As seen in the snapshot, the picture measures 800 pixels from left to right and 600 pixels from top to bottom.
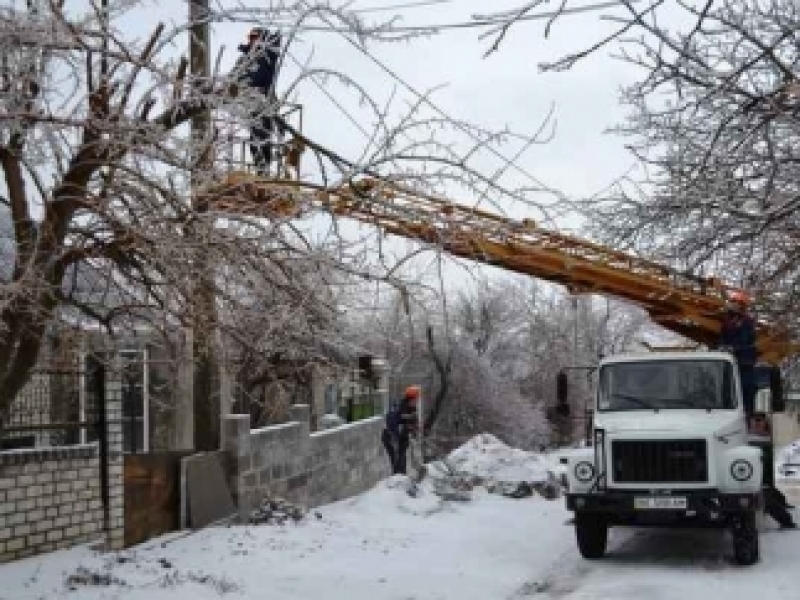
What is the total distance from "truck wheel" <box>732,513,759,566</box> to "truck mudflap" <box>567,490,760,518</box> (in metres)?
0.13

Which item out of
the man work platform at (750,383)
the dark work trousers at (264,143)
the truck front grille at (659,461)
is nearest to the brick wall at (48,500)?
the dark work trousers at (264,143)

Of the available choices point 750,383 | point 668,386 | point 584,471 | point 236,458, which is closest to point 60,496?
point 236,458

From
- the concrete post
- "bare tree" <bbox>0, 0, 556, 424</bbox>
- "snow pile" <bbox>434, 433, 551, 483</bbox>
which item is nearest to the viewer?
"bare tree" <bbox>0, 0, 556, 424</bbox>

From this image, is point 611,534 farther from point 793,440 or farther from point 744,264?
point 793,440

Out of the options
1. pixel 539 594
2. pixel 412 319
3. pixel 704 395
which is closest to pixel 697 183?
pixel 412 319

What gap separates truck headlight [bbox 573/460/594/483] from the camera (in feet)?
40.1

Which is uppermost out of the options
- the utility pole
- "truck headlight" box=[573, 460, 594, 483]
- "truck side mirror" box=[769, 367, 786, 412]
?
the utility pole

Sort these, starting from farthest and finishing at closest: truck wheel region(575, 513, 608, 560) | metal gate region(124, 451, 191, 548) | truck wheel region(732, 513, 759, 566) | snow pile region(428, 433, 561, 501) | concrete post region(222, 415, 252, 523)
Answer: snow pile region(428, 433, 561, 501)
concrete post region(222, 415, 252, 523)
truck wheel region(575, 513, 608, 560)
metal gate region(124, 451, 191, 548)
truck wheel region(732, 513, 759, 566)

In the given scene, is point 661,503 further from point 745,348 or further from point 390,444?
point 390,444

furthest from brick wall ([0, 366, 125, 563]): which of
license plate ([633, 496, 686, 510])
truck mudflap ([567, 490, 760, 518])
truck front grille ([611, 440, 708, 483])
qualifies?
license plate ([633, 496, 686, 510])

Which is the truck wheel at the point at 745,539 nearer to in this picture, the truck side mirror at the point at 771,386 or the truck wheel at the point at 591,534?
the truck wheel at the point at 591,534

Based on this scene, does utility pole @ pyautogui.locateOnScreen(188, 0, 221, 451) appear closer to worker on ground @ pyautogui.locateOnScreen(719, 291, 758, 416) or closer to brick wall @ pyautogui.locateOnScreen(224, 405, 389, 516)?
brick wall @ pyautogui.locateOnScreen(224, 405, 389, 516)

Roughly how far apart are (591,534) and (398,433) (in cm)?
976

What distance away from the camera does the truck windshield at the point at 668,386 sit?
42.3ft
